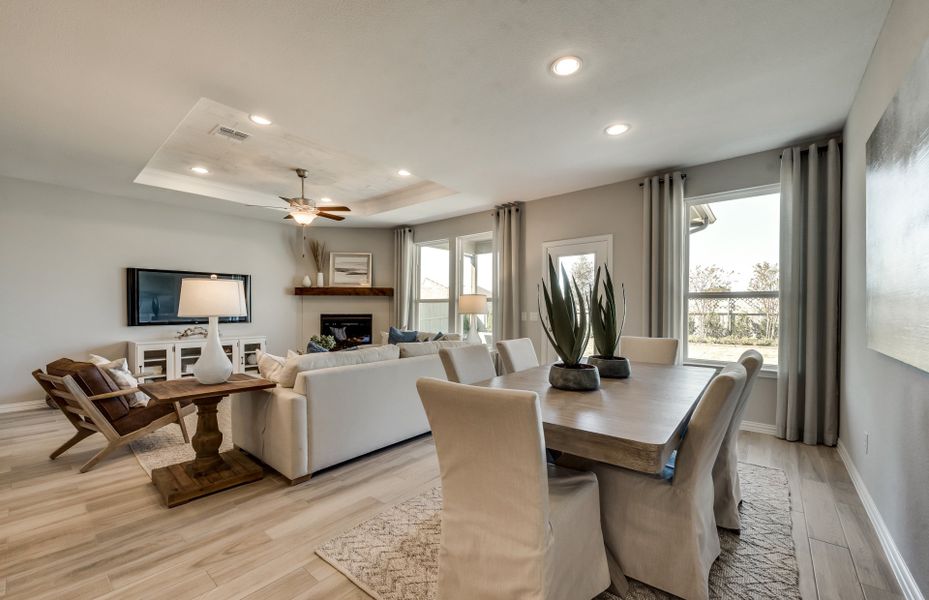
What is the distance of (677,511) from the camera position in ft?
4.82

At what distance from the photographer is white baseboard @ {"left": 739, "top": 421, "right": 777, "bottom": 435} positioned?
3.40m

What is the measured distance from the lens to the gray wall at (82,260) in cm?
416

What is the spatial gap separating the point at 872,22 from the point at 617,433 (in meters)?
2.39

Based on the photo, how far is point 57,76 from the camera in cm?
227

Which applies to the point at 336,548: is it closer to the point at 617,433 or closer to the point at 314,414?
the point at 314,414

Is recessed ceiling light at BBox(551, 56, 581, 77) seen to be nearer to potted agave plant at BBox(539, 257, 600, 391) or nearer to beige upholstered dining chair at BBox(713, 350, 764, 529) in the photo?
potted agave plant at BBox(539, 257, 600, 391)

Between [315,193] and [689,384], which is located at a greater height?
[315,193]

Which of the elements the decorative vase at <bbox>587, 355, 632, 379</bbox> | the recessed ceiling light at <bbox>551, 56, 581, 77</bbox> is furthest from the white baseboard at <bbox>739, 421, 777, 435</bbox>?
the recessed ceiling light at <bbox>551, 56, 581, 77</bbox>

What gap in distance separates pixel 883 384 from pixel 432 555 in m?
2.36

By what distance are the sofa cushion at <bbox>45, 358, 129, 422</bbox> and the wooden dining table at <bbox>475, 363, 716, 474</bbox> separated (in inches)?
110

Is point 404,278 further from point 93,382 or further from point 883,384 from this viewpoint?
point 883,384

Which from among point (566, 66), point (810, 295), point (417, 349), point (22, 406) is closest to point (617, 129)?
point (566, 66)

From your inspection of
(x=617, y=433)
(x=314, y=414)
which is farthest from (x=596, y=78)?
(x=314, y=414)

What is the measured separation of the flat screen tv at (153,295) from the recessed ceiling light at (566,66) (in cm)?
497
